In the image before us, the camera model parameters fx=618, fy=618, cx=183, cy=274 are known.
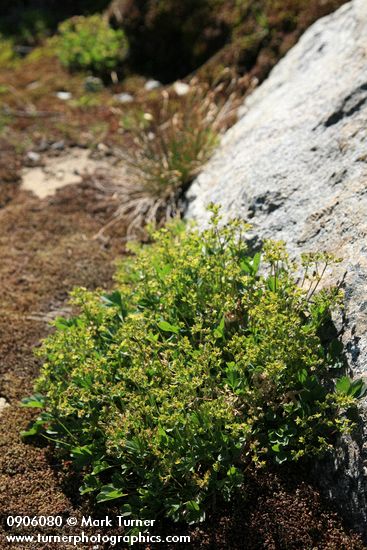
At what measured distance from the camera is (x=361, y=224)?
4230 mm

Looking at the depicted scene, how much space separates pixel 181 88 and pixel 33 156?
7.17ft

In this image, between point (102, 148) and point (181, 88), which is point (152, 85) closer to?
point (181, 88)

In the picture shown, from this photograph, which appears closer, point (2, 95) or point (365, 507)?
point (365, 507)

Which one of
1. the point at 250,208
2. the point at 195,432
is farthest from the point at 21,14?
the point at 195,432

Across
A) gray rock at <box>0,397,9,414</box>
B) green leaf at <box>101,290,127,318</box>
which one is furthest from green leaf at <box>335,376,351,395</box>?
gray rock at <box>0,397,9,414</box>

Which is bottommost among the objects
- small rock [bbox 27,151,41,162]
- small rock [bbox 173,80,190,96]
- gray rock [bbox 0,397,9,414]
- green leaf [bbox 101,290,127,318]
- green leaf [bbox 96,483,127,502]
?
gray rock [bbox 0,397,9,414]

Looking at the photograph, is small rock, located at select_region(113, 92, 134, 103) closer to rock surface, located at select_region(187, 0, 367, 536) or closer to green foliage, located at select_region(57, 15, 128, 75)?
green foliage, located at select_region(57, 15, 128, 75)

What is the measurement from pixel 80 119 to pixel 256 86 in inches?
96.5

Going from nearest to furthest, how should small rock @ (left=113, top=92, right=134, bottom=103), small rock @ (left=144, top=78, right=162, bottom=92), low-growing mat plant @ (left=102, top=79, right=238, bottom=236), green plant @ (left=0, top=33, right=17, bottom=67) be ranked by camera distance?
low-growing mat plant @ (left=102, top=79, right=238, bottom=236)
small rock @ (left=113, top=92, right=134, bottom=103)
small rock @ (left=144, top=78, right=162, bottom=92)
green plant @ (left=0, top=33, right=17, bottom=67)

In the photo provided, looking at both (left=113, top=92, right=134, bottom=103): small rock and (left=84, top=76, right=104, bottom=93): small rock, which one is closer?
(left=113, top=92, right=134, bottom=103): small rock

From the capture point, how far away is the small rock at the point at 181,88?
8.27m

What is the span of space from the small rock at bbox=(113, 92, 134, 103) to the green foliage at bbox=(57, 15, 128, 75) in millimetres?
709

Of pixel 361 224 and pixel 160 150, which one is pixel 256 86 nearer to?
pixel 160 150

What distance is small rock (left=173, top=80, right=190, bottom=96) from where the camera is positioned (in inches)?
326
